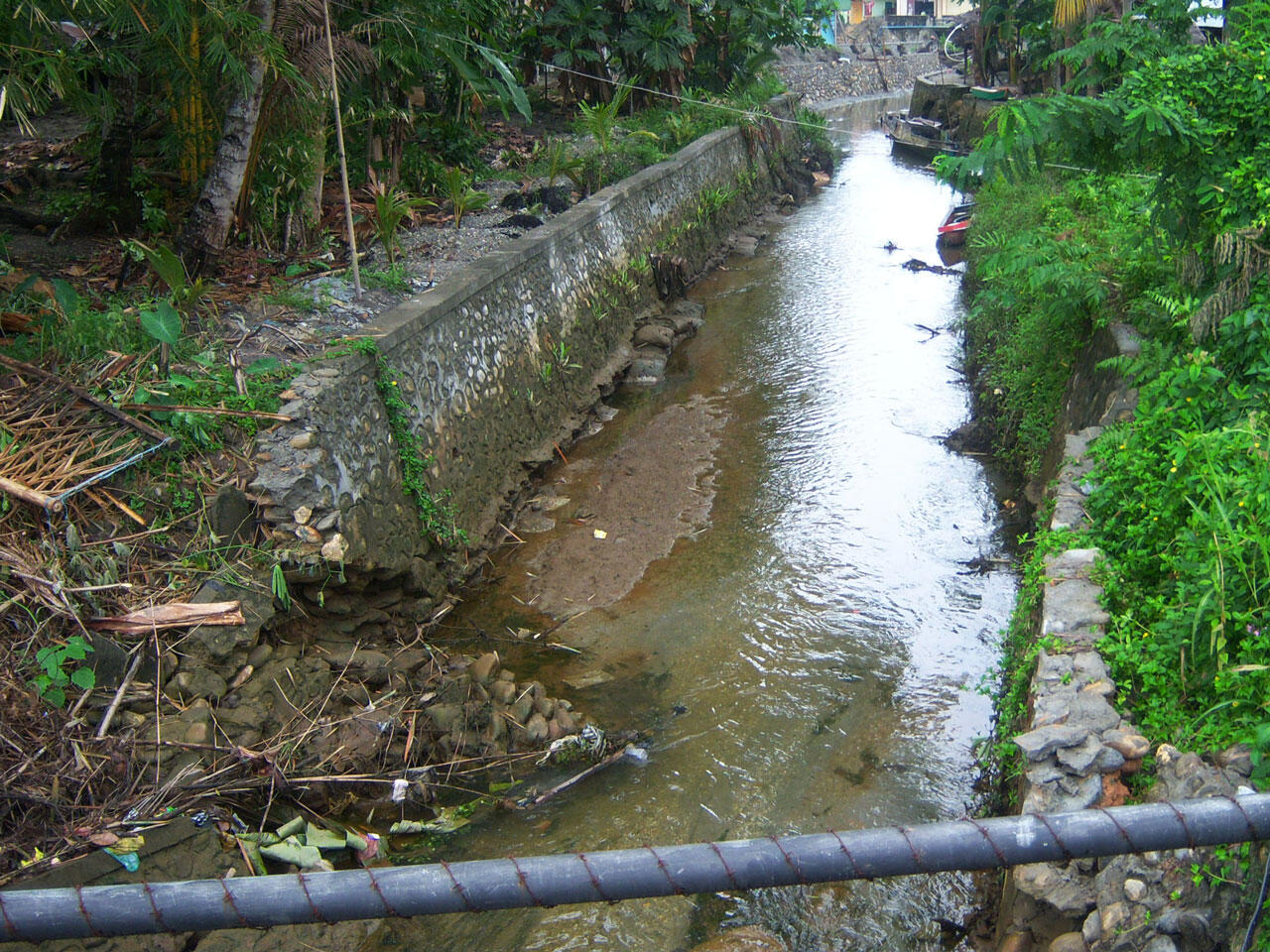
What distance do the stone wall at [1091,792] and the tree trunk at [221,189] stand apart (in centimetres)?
571

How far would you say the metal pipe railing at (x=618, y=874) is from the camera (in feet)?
4.63

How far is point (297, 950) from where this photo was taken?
11.2 feet

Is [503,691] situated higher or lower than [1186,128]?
lower

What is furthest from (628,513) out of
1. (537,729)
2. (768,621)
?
(537,729)

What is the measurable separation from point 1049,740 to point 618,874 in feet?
7.37

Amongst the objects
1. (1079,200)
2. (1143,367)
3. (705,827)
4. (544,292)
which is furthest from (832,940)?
(1079,200)

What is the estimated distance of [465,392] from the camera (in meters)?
6.60

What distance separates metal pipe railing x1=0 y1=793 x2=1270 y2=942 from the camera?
55.6 inches

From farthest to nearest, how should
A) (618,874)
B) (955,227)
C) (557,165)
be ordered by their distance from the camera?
1. (955,227)
2. (557,165)
3. (618,874)

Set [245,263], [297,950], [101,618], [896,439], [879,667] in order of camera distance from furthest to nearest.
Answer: [896,439]
[245,263]
[879,667]
[101,618]
[297,950]

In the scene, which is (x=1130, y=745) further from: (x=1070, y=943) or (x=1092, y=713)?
(x=1070, y=943)

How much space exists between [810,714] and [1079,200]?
6.52m

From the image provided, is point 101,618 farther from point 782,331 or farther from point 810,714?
point 782,331

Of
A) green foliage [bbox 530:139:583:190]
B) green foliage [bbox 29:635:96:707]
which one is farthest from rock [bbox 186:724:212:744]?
green foliage [bbox 530:139:583:190]
